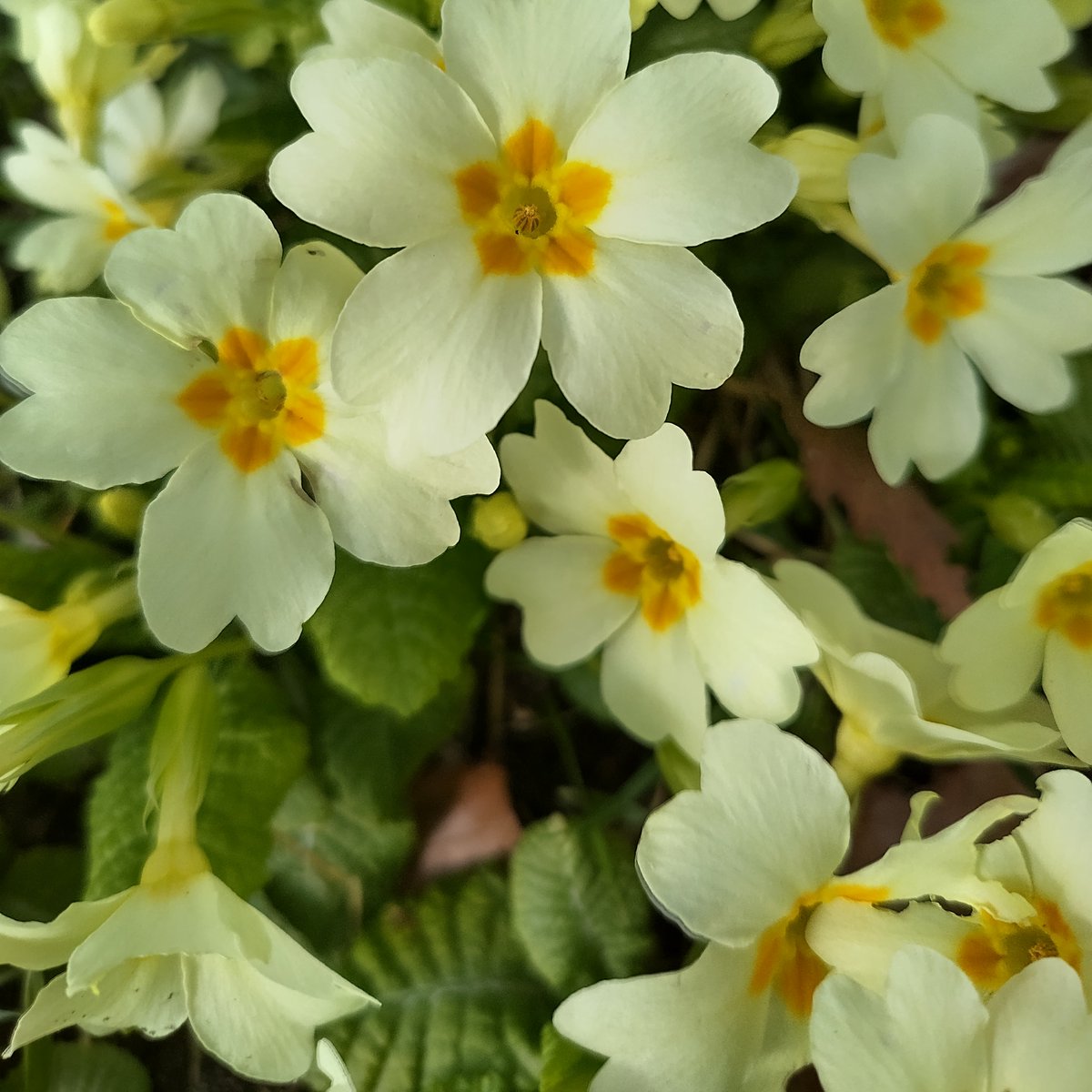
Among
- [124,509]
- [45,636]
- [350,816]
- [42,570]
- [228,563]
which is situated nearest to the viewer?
[228,563]

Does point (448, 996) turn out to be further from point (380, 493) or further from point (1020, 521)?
point (1020, 521)

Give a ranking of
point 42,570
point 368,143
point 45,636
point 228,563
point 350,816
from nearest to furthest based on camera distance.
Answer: point 368,143, point 228,563, point 45,636, point 42,570, point 350,816

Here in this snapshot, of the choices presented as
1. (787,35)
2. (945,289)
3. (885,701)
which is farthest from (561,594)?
(787,35)

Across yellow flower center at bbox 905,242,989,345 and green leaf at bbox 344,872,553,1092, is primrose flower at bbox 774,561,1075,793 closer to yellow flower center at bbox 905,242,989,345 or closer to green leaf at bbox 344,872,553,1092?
yellow flower center at bbox 905,242,989,345

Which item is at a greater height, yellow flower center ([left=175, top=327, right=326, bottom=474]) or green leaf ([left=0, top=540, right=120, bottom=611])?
yellow flower center ([left=175, top=327, right=326, bottom=474])

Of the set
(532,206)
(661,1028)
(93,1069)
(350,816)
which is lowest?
(93,1069)

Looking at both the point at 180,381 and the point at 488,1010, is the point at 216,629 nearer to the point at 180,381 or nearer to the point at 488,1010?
the point at 180,381

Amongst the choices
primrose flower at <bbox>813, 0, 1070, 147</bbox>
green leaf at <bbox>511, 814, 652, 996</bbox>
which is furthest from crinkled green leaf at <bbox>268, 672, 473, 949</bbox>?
primrose flower at <bbox>813, 0, 1070, 147</bbox>
